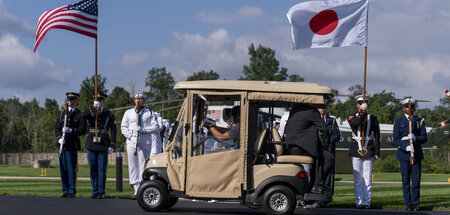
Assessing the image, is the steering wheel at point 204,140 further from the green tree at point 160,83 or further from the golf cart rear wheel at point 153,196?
the green tree at point 160,83

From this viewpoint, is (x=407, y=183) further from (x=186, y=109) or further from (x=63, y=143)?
(x=63, y=143)

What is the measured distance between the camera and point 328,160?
10.4 metres

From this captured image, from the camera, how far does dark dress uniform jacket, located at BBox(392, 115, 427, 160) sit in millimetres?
12523

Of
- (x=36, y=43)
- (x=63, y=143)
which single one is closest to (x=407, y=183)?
(x=63, y=143)

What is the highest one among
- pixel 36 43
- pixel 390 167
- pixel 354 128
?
pixel 36 43

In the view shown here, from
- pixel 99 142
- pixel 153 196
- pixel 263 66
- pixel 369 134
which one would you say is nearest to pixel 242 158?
pixel 153 196

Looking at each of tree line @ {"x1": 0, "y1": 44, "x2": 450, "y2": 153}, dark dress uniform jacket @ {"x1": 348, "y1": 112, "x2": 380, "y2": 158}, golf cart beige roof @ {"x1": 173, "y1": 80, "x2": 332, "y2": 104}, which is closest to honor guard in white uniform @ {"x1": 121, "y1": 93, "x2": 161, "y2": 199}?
golf cart beige roof @ {"x1": 173, "y1": 80, "x2": 332, "y2": 104}

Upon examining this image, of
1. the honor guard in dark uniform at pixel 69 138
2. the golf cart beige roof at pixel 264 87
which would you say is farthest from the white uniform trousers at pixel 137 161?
the golf cart beige roof at pixel 264 87

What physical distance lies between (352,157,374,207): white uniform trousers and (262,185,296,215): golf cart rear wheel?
2.96 metres

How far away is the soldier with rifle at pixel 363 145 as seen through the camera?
12.8m

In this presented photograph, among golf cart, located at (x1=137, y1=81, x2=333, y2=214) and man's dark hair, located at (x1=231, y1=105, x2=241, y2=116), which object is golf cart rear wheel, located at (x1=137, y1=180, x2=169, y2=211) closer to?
golf cart, located at (x1=137, y1=81, x2=333, y2=214)

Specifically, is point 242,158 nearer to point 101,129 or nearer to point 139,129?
point 139,129

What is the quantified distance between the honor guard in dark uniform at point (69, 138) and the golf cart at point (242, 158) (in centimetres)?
393

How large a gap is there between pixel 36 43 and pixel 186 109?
614cm
